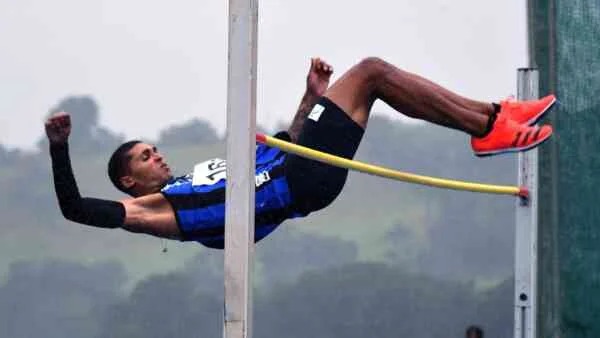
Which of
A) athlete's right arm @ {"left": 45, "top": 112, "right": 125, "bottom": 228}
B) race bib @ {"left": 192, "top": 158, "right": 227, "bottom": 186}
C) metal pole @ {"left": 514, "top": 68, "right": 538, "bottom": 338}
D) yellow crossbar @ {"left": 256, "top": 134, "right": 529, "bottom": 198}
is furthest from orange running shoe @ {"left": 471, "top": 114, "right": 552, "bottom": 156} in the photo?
athlete's right arm @ {"left": 45, "top": 112, "right": 125, "bottom": 228}

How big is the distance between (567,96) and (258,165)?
1.45 m

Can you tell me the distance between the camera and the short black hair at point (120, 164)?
20.8ft

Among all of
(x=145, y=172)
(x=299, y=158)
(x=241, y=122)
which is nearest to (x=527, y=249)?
(x=299, y=158)

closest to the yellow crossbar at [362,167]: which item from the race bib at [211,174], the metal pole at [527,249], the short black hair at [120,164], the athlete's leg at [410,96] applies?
the metal pole at [527,249]

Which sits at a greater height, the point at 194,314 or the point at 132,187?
the point at 132,187

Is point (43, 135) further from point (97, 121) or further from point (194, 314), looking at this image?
point (194, 314)

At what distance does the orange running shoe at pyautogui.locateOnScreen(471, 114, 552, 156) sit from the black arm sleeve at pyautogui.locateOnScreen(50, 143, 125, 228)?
1221 millimetres

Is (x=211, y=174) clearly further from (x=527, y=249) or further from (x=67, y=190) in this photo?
(x=527, y=249)

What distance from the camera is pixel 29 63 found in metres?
7.02

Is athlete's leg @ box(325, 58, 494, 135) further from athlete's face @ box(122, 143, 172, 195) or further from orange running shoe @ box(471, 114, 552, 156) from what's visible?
athlete's face @ box(122, 143, 172, 195)

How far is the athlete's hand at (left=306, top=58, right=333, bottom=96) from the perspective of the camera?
6180mm

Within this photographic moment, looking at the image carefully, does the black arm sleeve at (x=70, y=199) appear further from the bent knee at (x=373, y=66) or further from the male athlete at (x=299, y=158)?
the bent knee at (x=373, y=66)

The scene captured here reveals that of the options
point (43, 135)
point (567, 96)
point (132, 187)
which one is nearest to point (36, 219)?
point (43, 135)

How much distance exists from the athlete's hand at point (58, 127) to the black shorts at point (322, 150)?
30.6 inches
